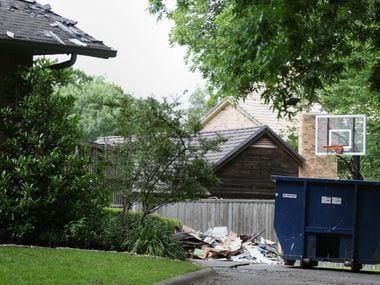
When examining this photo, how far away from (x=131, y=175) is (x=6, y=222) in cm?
292

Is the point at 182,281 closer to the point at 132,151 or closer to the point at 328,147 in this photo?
the point at 132,151

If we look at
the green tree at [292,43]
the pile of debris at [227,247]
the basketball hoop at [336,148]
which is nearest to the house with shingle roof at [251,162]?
the pile of debris at [227,247]

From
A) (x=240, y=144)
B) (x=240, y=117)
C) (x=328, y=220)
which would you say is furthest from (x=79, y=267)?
(x=240, y=117)

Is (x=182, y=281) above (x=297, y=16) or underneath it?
underneath

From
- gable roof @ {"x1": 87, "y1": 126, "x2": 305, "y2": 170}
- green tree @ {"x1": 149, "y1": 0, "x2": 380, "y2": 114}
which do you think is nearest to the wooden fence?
gable roof @ {"x1": 87, "y1": 126, "x2": 305, "y2": 170}

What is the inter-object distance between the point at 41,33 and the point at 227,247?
11.9 metres

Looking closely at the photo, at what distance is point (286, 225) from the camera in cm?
2038

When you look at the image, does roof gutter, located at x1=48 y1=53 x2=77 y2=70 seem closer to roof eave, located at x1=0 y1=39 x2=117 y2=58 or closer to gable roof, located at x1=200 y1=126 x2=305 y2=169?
roof eave, located at x1=0 y1=39 x2=117 y2=58

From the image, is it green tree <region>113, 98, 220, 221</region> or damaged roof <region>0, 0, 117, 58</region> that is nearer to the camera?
damaged roof <region>0, 0, 117, 58</region>

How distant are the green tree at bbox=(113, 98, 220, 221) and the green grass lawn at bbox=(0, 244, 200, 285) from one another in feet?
7.51

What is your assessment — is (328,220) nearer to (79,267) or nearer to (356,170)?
(356,170)

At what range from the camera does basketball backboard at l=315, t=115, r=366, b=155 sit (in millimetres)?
25828

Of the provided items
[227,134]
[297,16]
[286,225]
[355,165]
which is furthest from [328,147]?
[297,16]

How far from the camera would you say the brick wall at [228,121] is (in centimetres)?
5212
